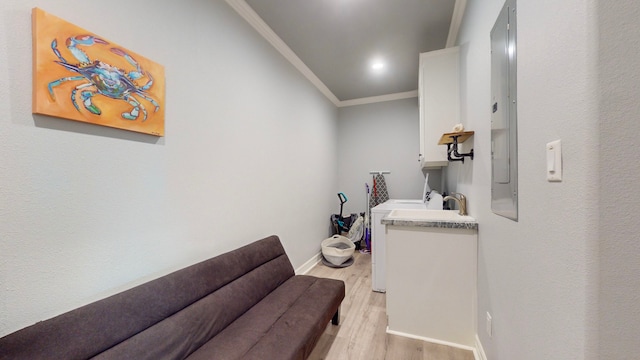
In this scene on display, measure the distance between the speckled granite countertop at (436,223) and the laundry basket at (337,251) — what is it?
5.40 ft

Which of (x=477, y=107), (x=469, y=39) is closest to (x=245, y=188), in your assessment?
(x=477, y=107)

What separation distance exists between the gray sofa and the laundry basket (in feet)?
4.49

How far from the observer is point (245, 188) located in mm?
2150

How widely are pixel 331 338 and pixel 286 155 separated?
1914 mm

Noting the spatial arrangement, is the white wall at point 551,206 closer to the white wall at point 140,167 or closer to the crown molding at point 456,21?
the crown molding at point 456,21

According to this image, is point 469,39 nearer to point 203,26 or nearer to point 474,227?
point 474,227

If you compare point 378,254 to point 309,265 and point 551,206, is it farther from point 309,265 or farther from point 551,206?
point 551,206

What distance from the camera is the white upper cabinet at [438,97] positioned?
91.8 inches

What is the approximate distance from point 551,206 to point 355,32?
8.02ft

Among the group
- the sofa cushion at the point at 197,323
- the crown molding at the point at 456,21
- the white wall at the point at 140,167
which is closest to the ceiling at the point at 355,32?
the crown molding at the point at 456,21

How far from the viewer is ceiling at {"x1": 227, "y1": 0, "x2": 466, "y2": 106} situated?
6.95 feet

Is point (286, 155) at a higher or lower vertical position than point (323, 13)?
lower

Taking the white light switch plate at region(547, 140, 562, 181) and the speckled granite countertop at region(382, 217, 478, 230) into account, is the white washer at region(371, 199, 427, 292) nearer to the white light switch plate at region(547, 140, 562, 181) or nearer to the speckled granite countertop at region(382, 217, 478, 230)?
the speckled granite countertop at region(382, 217, 478, 230)

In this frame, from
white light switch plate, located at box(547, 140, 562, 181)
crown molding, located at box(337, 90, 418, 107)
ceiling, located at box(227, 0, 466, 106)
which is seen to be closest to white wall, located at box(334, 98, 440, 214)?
crown molding, located at box(337, 90, 418, 107)
